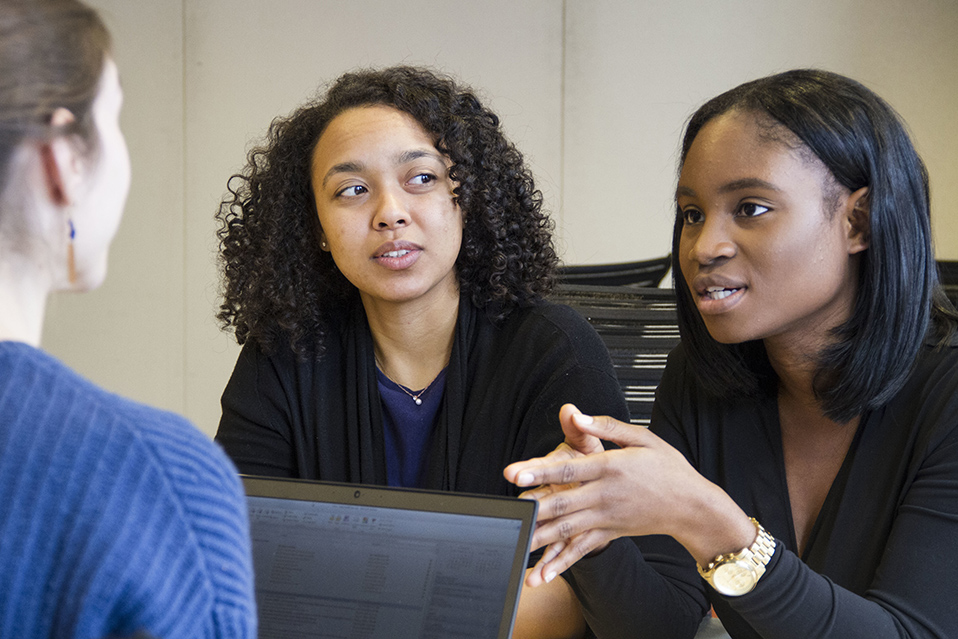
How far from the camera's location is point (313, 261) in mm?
1434

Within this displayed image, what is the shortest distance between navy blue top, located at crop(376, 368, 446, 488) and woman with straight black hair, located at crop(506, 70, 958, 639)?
342 millimetres

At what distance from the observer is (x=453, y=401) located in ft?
4.10

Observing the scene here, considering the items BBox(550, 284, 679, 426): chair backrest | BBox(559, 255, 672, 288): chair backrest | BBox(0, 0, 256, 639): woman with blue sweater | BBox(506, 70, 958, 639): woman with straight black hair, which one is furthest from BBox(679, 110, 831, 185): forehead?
BBox(559, 255, 672, 288): chair backrest

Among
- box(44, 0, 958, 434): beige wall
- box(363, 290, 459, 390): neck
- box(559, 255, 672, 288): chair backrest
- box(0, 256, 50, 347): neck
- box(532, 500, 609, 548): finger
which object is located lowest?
box(532, 500, 609, 548): finger

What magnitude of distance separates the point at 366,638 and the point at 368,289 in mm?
644

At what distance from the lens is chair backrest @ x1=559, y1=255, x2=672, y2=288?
1941 mm

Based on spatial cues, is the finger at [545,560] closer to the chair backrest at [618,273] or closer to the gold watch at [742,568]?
the gold watch at [742,568]

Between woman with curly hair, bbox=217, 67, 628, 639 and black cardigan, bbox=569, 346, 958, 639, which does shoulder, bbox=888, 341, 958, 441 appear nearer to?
black cardigan, bbox=569, 346, 958, 639

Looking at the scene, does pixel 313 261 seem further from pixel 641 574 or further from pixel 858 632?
pixel 858 632

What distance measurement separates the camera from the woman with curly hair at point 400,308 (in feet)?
4.04

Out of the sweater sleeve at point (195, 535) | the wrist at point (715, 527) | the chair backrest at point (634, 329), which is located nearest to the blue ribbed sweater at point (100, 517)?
the sweater sleeve at point (195, 535)

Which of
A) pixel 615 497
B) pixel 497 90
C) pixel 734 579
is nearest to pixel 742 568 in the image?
pixel 734 579

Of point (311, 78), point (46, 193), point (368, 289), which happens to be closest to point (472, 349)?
point (368, 289)

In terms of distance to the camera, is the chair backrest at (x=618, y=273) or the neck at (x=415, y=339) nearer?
the neck at (x=415, y=339)
